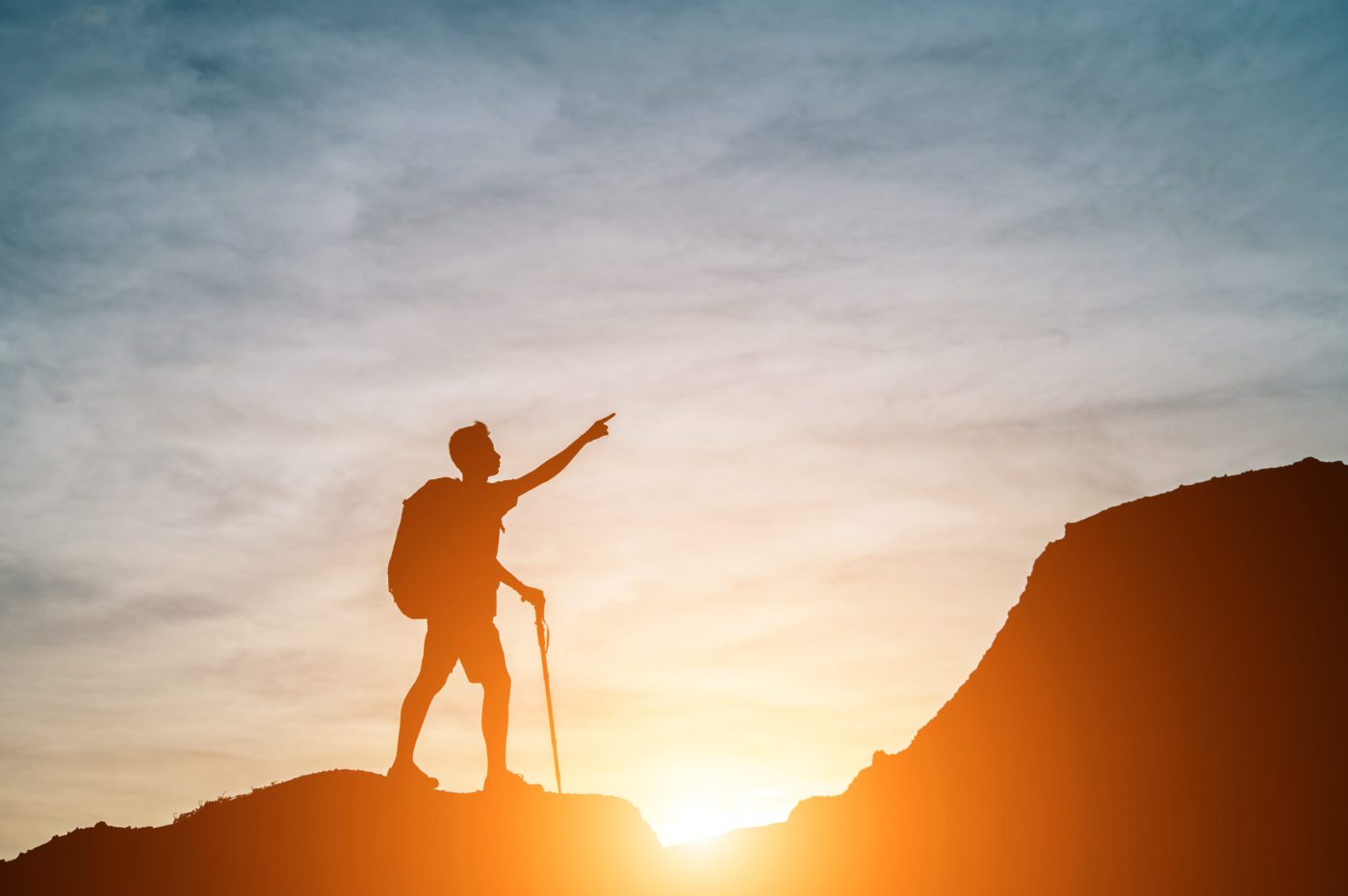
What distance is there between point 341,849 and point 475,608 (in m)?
2.82

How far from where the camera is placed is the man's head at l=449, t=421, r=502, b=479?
12266 mm

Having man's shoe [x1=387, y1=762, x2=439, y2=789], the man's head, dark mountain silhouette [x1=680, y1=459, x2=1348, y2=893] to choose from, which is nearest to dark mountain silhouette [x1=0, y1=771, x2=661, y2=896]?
man's shoe [x1=387, y1=762, x2=439, y2=789]

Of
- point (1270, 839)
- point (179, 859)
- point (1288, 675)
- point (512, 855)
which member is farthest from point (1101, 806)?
point (179, 859)

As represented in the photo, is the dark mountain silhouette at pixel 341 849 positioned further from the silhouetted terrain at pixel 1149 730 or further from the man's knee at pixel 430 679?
the silhouetted terrain at pixel 1149 730

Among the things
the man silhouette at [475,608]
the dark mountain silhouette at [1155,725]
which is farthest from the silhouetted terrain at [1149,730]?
the man silhouette at [475,608]

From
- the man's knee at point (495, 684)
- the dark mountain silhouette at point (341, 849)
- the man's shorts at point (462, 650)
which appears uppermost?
the man's shorts at point (462, 650)

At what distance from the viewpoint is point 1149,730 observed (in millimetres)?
21031

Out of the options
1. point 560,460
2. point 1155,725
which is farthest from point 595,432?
point 1155,725

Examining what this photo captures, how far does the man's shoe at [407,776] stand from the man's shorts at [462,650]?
109 cm

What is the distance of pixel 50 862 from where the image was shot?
12.0 metres

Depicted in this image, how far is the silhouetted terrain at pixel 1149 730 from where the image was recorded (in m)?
19.4

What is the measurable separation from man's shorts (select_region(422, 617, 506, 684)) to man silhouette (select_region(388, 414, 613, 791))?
0.4 inches

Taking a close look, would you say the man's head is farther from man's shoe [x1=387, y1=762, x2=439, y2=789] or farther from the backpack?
man's shoe [x1=387, y1=762, x2=439, y2=789]

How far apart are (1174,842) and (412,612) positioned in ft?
48.9
